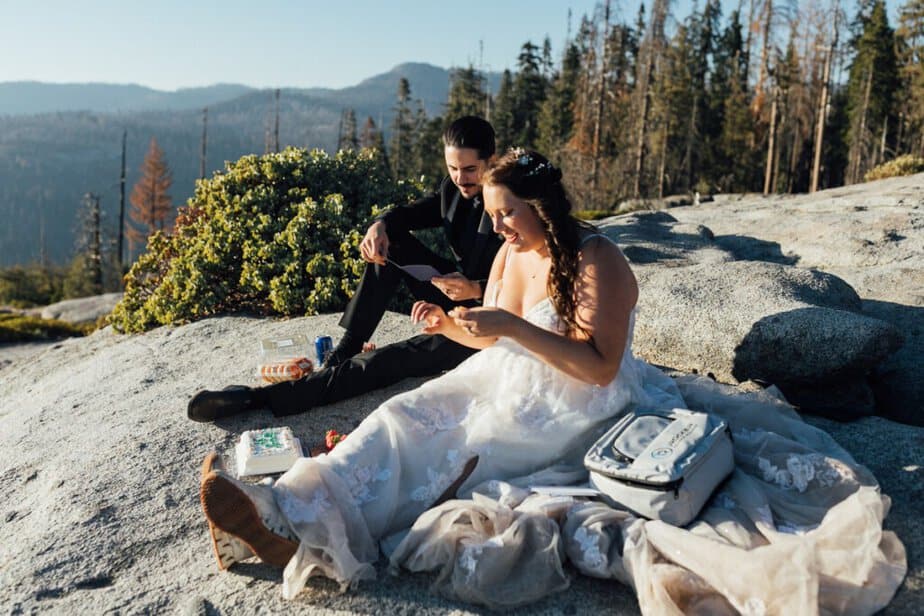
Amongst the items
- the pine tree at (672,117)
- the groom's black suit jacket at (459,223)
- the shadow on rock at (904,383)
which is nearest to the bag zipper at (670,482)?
the groom's black suit jacket at (459,223)

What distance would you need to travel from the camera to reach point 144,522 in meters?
Answer: 3.53

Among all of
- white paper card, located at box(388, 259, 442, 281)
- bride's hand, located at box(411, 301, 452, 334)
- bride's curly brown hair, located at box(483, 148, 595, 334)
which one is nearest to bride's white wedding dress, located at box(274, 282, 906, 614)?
bride's curly brown hair, located at box(483, 148, 595, 334)

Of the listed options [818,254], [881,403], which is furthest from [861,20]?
[881,403]

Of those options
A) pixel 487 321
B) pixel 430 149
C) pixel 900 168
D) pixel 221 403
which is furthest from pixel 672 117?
pixel 487 321

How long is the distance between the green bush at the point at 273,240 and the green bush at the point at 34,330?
8.86 m

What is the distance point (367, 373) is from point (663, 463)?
2.34 meters

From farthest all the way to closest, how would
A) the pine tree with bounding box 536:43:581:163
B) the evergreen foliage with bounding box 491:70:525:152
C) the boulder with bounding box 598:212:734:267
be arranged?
1. the evergreen foliage with bounding box 491:70:525:152
2. the pine tree with bounding box 536:43:581:163
3. the boulder with bounding box 598:212:734:267

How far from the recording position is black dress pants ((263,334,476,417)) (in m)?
4.58

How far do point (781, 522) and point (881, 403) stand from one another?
2549 mm

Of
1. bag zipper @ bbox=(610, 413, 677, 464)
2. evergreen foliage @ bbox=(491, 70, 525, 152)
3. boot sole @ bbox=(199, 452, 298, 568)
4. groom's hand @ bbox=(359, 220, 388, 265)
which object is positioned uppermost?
evergreen foliage @ bbox=(491, 70, 525, 152)

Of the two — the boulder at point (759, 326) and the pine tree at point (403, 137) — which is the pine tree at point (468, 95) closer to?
the pine tree at point (403, 137)

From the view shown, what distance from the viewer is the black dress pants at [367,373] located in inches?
180

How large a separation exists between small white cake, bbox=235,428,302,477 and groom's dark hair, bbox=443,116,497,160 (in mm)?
1949

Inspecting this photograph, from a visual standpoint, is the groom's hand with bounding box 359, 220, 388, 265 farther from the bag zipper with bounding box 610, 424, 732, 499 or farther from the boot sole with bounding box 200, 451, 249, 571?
the bag zipper with bounding box 610, 424, 732, 499
